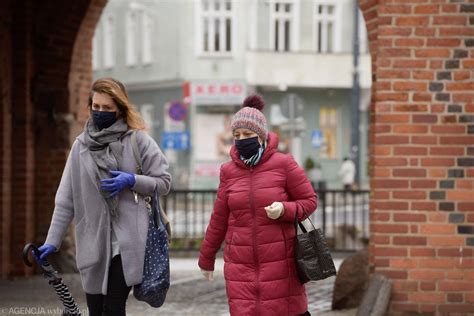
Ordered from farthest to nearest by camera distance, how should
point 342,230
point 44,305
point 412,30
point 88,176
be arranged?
1. point 342,230
2. point 44,305
3. point 412,30
4. point 88,176

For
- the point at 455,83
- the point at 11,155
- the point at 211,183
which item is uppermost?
the point at 455,83

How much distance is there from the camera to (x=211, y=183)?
38562 millimetres

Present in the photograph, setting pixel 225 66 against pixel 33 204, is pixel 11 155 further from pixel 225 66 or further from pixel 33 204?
pixel 225 66

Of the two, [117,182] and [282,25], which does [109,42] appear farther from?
[117,182]

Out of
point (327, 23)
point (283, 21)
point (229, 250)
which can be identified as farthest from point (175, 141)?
point (229, 250)

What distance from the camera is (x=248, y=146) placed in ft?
19.0

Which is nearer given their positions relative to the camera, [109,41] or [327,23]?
[327,23]

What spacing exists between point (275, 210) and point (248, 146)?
0.40 metres

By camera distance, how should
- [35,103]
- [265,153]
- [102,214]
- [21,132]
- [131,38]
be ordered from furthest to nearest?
[131,38] → [35,103] → [21,132] → [265,153] → [102,214]

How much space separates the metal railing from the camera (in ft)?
53.3

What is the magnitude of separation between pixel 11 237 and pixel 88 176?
617 cm

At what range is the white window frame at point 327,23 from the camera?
4084 cm

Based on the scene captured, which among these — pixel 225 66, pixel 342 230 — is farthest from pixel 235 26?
pixel 342 230

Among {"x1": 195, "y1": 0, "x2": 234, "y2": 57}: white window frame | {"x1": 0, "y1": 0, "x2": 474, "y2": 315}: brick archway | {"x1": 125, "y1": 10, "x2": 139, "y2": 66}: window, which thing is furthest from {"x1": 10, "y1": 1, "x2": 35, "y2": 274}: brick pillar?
{"x1": 125, "y1": 10, "x2": 139, "y2": 66}: window
